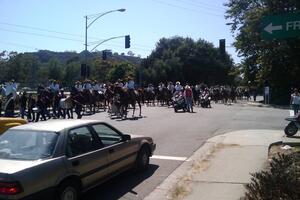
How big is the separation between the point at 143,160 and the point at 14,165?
416 centimetres

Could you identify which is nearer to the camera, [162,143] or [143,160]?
[143,160]

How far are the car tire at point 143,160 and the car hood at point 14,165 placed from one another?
3.62m

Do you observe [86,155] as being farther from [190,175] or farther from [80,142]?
[190,175]

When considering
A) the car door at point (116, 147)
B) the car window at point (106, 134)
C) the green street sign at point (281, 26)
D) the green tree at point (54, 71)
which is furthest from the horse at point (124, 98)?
the green tree at point (54, 71)

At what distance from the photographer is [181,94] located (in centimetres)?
3042

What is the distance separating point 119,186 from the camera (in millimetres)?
9305

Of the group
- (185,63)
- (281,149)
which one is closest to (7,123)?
(281,149)

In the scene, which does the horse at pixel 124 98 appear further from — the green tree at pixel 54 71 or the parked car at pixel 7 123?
the green tree at pixel 54 71

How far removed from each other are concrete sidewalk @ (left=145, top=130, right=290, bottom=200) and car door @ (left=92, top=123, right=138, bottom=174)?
0.87 metres

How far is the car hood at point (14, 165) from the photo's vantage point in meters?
6.56

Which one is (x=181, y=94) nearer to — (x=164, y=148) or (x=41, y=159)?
(x=164, y=148)

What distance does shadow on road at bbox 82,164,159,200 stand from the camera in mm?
8609

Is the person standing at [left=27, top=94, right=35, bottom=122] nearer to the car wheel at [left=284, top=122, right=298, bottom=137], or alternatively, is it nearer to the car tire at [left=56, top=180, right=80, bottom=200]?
the car wheel at [left=284, top=122, right=298, bottom=137]

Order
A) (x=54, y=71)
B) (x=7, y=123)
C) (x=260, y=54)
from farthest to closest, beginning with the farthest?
(x=54, y=71) → (x=260, y=54) → (x=7, y=123)
